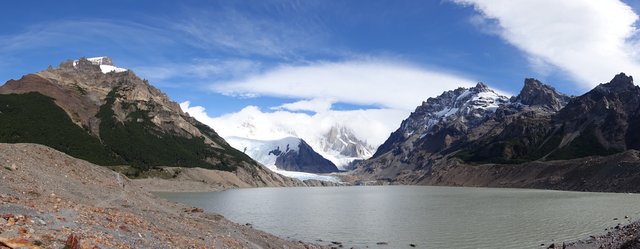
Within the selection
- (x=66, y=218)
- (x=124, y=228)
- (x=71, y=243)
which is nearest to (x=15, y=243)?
(x=71, y=243)

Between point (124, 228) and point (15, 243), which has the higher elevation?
point (15, 243)

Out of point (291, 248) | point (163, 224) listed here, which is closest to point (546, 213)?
point (291, 248)

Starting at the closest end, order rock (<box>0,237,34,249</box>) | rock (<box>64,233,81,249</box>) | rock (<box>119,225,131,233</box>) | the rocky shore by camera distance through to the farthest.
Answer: rock (<box>0,237,34,249</box>), rock (<box>64,233,81,249</box>), the rocky shore, rock (<box>119,225,131,233</box>)

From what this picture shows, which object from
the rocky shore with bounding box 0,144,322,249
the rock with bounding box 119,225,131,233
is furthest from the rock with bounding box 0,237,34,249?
the rock with bounding box 119,225,131,233

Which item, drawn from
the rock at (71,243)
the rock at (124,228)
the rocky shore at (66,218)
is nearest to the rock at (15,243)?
the rocky shore at (66,218)

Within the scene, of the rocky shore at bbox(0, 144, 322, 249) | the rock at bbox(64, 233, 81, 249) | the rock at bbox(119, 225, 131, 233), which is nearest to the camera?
the rock at bbox(64, 233, 81, 249)

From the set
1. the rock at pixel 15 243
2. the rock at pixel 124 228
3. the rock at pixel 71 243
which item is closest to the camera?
the rock at pixel 15 243

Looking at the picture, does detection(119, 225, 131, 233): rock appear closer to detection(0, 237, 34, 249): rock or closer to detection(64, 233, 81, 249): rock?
detection(64, 233, 81, 249): rock

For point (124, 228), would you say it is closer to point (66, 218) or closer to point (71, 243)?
point (66, 218)

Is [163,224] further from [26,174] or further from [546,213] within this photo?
[546,213]

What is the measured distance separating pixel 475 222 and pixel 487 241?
72.0 ft

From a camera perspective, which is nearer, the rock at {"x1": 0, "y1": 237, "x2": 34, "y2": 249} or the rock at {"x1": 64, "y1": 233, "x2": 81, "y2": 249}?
the rock at {"x1": 0, "y1": 237, "x2": 34, "y2": 249}

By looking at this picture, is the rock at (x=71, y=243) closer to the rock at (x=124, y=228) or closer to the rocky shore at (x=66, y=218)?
the rocky shore at (x=66, y=218)

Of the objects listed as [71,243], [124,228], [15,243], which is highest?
[15,243]
